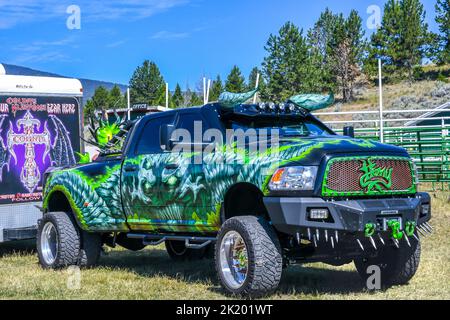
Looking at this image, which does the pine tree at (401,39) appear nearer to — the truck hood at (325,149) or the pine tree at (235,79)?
the pine tree at (235,79)

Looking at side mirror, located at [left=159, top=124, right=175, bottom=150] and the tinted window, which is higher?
the tinted window

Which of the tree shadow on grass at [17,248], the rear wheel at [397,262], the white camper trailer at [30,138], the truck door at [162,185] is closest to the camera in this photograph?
the rear wheel at [397,262]

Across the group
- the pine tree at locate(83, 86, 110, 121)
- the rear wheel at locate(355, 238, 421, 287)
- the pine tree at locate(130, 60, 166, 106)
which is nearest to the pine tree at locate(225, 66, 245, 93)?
the pine tree at locate(130, 60, 166, 106)

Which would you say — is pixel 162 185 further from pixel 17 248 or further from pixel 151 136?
pixel 17 248

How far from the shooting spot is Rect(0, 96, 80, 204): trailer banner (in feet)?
36.7

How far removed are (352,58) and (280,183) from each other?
59894 millimetres

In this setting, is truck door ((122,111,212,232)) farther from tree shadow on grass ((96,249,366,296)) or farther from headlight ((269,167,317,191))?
headlight ((269,167,317,191))

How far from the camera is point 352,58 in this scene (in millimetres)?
64812

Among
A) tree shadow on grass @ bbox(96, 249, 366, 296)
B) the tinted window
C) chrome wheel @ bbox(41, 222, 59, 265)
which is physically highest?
the tinted window

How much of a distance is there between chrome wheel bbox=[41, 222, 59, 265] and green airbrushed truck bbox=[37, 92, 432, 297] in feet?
1.16

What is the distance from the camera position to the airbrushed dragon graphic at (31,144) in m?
11.2

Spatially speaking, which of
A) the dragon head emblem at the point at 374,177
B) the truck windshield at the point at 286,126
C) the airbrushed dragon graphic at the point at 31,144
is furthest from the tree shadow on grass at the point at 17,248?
the dragon head emblem at the point at 374,177
